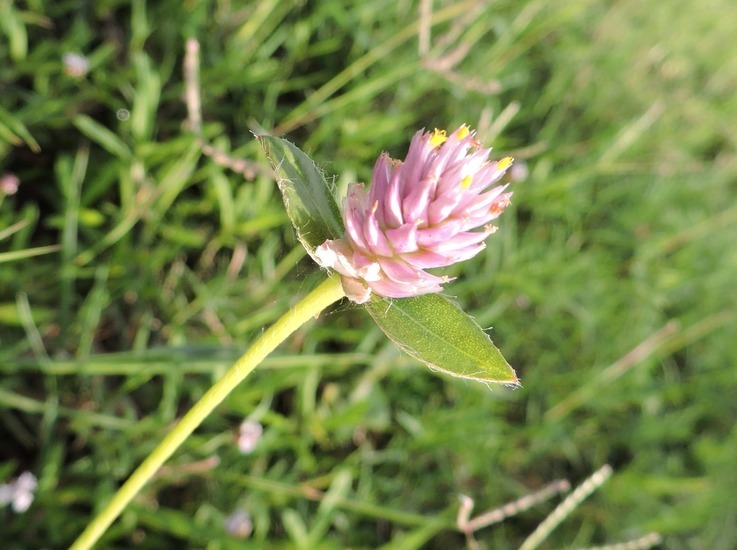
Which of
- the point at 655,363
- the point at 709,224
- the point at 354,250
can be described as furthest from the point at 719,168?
the point at 354,250

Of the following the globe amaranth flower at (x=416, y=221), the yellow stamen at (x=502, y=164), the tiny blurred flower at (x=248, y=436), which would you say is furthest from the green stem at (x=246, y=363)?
the tiny blurred flower at (x=248, y=436)

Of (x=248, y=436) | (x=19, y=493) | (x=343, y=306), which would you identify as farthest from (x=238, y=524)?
(x=343, y=306)

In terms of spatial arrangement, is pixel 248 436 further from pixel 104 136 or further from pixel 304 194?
pixel 304 194

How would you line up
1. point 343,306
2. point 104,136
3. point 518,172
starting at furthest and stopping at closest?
point 518,172
point 104,136
point 343,306

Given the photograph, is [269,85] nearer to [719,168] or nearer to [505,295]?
[505,295]

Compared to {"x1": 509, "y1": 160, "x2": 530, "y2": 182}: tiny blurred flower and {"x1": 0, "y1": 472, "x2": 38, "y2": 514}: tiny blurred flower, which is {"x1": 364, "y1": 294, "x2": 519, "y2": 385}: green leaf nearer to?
{"x1": 0, "y1": 472, "x2": 38, "y2": 514}: tiny blurred flower

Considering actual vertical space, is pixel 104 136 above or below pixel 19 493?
above
